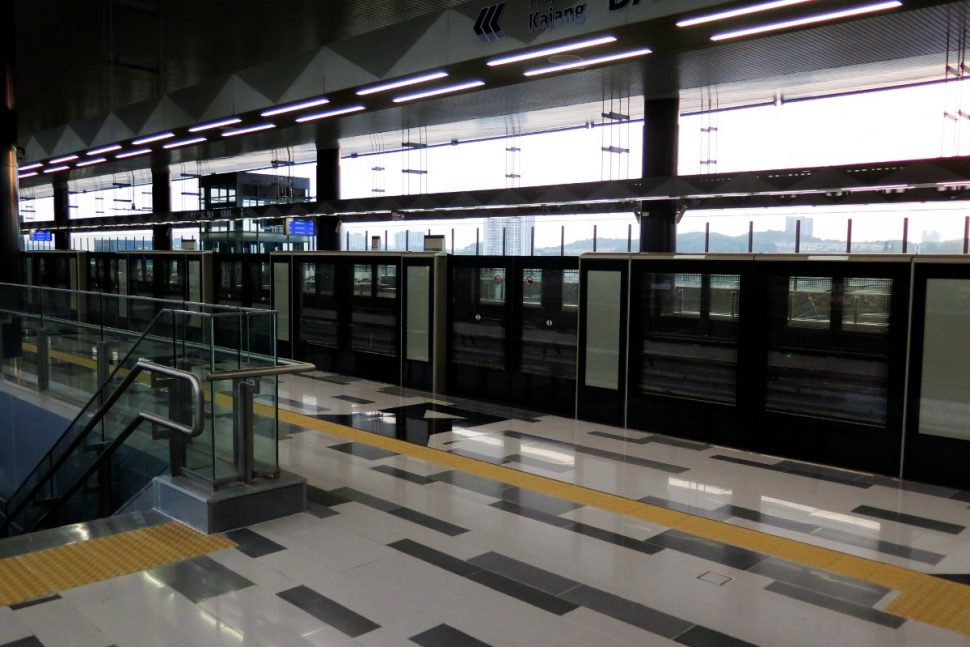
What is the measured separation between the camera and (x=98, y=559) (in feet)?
14.2

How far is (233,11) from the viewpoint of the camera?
369 inches

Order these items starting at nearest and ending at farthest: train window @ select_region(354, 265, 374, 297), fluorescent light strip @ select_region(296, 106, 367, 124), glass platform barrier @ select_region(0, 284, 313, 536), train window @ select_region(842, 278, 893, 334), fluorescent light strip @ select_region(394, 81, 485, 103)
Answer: glass platform barrier @ select_region(0, 284, 313, 536)
train window @ select_region(842, 278, 893, 334)
fluorescent light strip @ select_region(394, 81, 485, 103)
fluorescent light strip @ select_region(296, 106, 367, 124)
train window @ select_region(354, 265, 374, 297)

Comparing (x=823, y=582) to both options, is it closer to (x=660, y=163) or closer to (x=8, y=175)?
(x=660, y=163)

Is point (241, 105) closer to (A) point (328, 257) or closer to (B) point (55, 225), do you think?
(A) point (328, 257)

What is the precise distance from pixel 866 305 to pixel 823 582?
319 centimetres

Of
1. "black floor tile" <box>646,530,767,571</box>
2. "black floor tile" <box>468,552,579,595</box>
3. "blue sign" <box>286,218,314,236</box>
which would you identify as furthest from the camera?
"blue sign" <box>286,218,314,236</box>

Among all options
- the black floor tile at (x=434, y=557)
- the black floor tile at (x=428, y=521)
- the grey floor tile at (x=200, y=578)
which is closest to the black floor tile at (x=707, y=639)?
the black floor tile at (x=434, y=557)

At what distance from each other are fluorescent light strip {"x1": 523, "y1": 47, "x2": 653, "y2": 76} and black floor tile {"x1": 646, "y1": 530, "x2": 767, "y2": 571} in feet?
10.7

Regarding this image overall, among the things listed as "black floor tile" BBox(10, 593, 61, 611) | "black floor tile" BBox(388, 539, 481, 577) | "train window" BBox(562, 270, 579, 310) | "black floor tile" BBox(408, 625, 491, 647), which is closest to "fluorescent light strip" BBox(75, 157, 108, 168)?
"train window" BBox(562, 270, 579, 310)

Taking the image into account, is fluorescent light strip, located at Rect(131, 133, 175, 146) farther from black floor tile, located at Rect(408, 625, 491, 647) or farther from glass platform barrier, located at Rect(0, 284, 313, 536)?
black floor tile, located at Rect(408, 625, 491, 647)

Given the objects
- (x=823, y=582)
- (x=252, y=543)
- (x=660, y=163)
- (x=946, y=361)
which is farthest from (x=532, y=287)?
(x=823, y=582)

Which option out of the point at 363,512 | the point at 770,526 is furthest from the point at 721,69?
the point at 363,512

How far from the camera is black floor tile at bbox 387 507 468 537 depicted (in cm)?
492

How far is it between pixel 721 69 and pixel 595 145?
647cm
